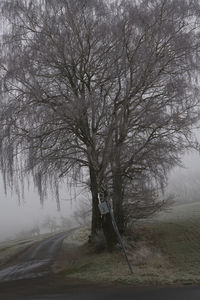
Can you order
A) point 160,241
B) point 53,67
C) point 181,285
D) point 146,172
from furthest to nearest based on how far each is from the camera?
point 160,241
point 146,172
point 53,67
point 181,285

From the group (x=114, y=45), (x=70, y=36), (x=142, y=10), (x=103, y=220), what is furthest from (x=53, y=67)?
(x=103, y=220)

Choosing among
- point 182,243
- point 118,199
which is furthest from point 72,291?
point 182,243

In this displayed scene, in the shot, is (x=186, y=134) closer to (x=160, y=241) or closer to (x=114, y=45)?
(x=114, y=45)

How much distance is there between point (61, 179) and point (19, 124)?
3106 millimetres

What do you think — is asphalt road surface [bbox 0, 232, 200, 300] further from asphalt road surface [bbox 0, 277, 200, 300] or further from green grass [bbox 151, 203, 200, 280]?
green grass [bbox 151, 203, 200, 280]

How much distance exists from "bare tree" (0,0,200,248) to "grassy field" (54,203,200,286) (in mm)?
2668

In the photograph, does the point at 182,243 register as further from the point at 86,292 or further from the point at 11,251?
the point at 11,251

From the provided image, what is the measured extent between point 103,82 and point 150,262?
21.1ft

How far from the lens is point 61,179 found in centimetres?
1214

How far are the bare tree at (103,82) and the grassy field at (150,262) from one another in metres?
2.67

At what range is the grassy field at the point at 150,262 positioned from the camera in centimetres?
811

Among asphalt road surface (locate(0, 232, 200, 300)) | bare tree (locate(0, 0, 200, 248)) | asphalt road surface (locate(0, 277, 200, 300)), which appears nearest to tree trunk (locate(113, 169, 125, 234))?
bare tree (locate(0, 0, 200, 248))

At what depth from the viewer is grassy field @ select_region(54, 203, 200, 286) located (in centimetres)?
811

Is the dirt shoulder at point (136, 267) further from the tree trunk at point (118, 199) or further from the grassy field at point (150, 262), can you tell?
the tree trunk at point (118, 199)
